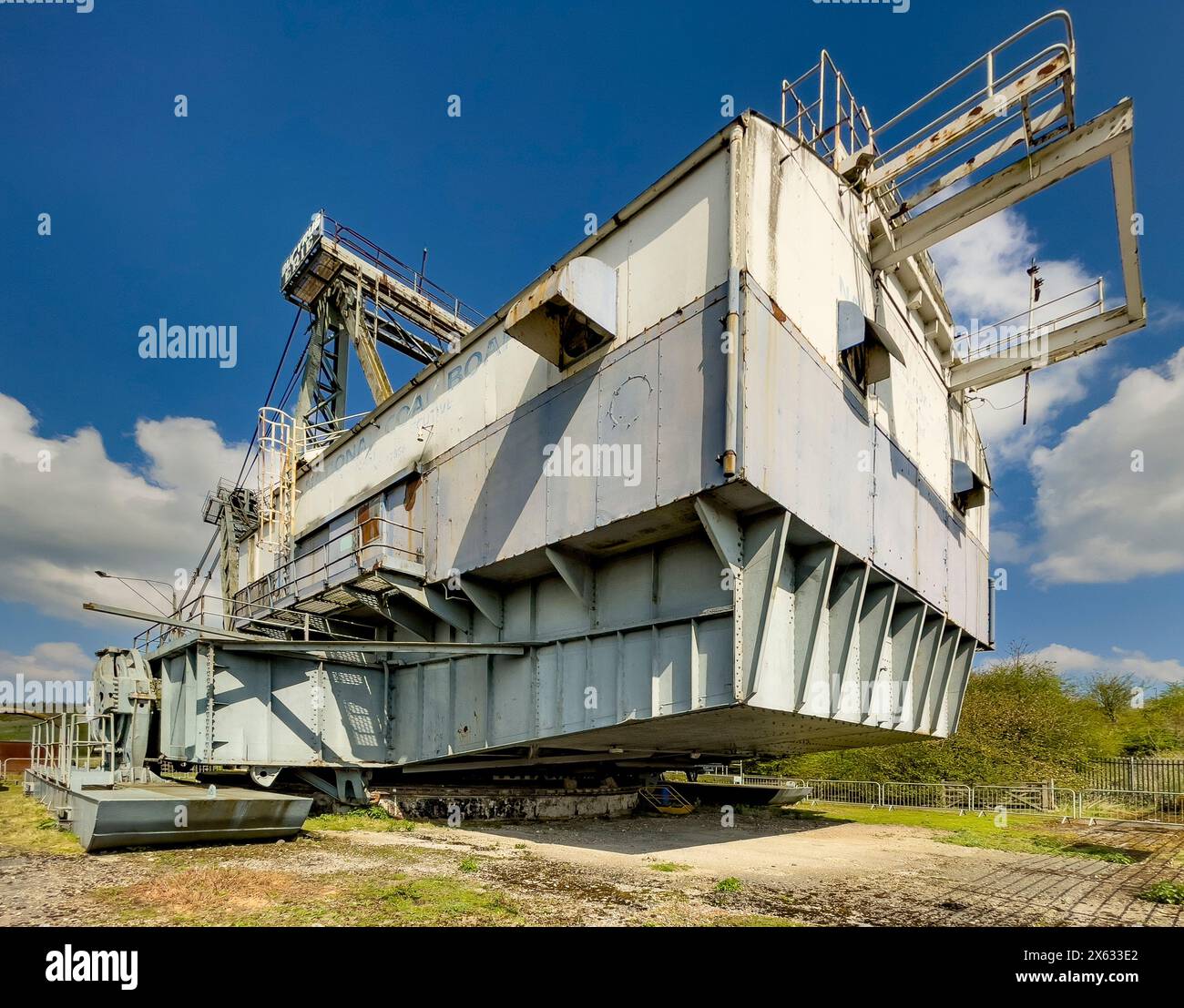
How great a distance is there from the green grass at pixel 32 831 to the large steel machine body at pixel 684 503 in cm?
256

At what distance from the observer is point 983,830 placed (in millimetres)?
18969

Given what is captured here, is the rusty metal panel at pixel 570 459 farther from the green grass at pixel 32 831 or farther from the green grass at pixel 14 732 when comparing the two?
the green grass at pixel 14 732

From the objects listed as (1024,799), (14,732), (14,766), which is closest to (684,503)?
(1024,799)

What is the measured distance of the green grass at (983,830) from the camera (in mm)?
15469

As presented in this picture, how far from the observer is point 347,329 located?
31734 mm

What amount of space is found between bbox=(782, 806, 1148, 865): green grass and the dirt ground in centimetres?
73

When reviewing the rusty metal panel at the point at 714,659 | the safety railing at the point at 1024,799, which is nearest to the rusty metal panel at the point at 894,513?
the rusty metal panel at the point at 714,659

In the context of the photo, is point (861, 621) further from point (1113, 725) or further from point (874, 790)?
point (1113, 725)

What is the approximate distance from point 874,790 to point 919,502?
15716 mm

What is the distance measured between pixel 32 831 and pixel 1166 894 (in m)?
18.4

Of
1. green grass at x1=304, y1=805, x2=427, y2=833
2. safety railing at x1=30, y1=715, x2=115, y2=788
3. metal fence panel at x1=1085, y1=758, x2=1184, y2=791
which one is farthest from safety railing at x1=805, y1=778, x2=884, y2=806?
safety railing at x1=30, y1=715, x2=115, y2=788

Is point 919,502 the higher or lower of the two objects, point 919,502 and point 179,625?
the higher

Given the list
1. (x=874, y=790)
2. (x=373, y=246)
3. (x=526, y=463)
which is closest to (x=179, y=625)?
(x=526, y=463)

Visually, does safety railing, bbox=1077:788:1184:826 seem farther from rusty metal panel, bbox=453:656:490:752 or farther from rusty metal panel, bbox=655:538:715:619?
rusty metal panel, bbox=453:656:490:752
